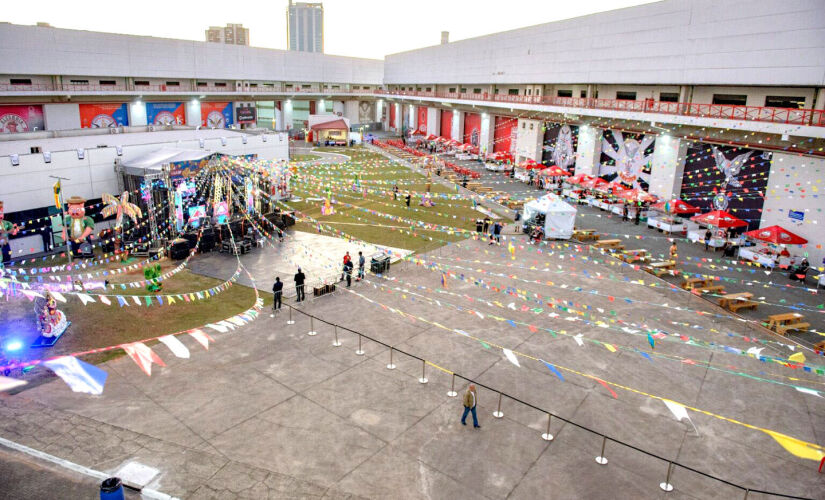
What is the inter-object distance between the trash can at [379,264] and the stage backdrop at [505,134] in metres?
35.3

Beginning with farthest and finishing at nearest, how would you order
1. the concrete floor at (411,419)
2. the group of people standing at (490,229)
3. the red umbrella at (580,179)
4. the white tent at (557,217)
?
the red umbrella at (580,179), the white tent at (557,217), the group of people standing at (490,229), the concrete floor at (411,419)

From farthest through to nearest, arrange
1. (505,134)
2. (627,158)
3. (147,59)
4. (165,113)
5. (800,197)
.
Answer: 1. (165,113)
2. (147,59)
3. (505,134)
4. (627,158)
5. (800,197)

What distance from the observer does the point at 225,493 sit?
31.5 feet

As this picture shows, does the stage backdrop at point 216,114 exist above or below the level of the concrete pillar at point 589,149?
above

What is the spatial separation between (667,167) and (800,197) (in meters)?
9.28

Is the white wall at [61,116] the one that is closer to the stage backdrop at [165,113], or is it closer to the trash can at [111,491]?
the stage backdrop at [165,113]

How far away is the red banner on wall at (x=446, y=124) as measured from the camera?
6980cm

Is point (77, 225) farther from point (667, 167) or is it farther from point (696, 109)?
point (696, 109)

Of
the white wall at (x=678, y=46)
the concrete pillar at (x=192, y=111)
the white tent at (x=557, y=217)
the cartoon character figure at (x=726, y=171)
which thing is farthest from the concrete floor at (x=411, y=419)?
the concrete pillar at (x=192, y=111)

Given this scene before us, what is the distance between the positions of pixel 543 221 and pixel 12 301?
23638mm

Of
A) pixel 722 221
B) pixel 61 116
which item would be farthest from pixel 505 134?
pixel 61 116

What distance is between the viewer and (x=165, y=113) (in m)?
60.0

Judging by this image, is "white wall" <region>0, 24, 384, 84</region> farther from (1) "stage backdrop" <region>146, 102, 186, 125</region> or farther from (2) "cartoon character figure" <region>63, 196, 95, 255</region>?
(2) "cartoon character figure" <region>63, 196, 95, 255</region>

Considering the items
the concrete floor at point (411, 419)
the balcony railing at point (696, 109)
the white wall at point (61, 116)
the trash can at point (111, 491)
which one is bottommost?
the concrete floor at point (411, 419)
